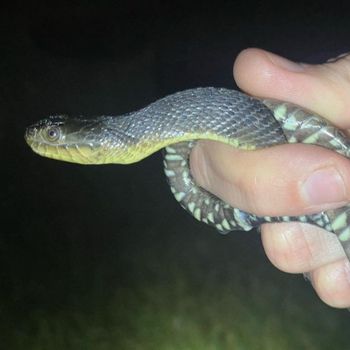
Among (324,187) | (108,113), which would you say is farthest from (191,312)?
(324,187)

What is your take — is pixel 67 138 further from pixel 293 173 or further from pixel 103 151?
pixel 293 173

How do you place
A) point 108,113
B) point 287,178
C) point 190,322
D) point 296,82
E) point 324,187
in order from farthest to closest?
1. point 108,113
2. point 190,322
3. point 296,82
4. point 287,178
5. point 324,187

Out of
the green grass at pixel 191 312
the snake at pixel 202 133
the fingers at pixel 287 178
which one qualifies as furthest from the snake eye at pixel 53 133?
the green grass at pixel 191 312

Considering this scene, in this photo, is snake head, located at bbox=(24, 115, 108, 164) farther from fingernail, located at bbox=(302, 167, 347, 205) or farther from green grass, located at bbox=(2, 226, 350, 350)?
green grass, located at bbox=(2, 226, 350, 350)

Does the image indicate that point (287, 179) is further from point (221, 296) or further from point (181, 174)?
point (221, 296)

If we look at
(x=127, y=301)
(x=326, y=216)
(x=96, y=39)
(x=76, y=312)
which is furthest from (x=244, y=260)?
(x=326, y=216)

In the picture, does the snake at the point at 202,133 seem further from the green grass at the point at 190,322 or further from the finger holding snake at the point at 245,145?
the green grass at the point at 190,322
